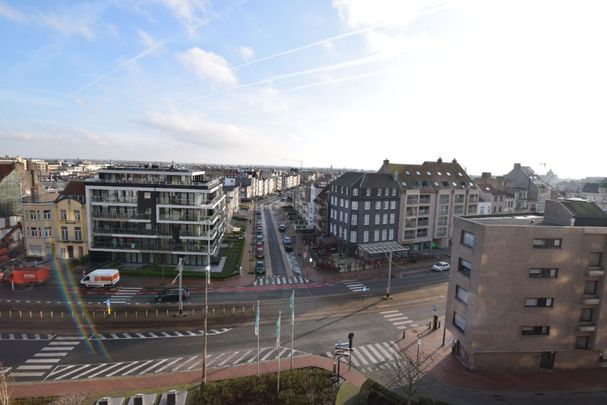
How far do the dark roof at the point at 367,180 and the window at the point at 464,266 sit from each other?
1474 inches

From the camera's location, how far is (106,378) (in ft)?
101

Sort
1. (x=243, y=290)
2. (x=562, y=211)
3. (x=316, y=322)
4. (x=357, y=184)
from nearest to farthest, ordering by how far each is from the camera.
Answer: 1. (x=562, y=211)
2. (x=316, y=322)
3. (x=243, y=290)
4. (x=357, y=184)

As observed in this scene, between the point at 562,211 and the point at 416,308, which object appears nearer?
the point at 562,211

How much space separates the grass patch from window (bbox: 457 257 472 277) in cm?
1699

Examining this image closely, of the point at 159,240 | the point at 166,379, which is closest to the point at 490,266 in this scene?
the point at 166,379

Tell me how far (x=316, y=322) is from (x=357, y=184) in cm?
3623

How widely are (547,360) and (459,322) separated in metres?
8.88

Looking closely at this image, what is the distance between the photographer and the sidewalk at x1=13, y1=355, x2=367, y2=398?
28.7 m

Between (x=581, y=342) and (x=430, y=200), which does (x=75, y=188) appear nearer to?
(x=430, y=200)

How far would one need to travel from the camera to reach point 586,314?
1348 inches

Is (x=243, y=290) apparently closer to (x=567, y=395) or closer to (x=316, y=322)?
(x=316, y=322)

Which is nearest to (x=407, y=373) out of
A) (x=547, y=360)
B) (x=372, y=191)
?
(x=547, y=360)

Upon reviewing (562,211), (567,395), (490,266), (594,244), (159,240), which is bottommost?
(567,395)

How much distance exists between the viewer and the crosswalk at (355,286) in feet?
184
